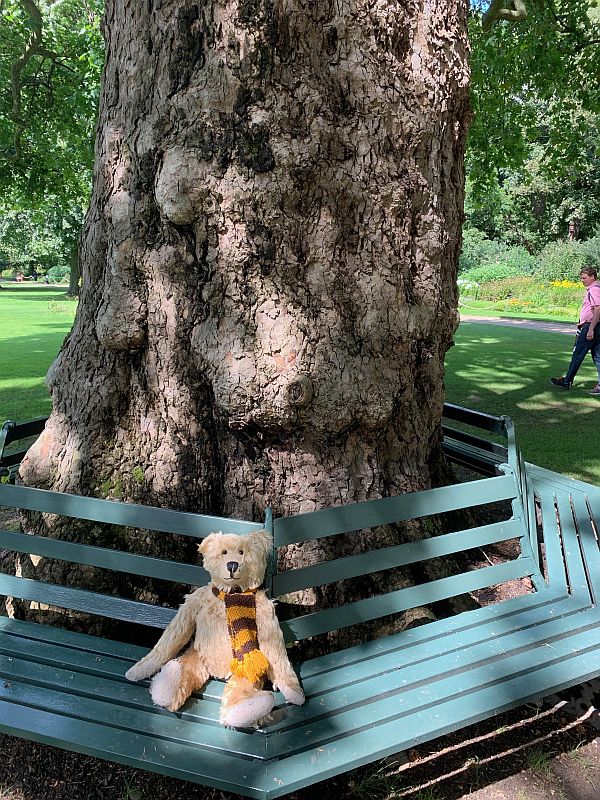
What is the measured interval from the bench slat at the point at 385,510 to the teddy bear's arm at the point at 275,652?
0.25 metres

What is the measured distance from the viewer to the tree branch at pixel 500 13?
28.3ft

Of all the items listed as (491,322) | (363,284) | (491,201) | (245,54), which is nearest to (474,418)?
(363,284)

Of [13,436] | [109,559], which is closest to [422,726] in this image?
[109,559]

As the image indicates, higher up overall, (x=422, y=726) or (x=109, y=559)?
(x=109, y=559)

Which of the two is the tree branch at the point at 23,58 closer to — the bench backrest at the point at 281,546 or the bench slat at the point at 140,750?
the bench backrest at the point at 281,546

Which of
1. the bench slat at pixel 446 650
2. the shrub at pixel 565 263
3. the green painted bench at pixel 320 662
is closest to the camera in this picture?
the green painted bench at pixel 320 662

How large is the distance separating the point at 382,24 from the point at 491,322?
20.2 m

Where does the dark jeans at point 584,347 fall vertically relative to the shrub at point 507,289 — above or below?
above

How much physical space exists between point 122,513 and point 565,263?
32520 millimetres

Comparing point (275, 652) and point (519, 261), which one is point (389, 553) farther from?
point (519, 261)

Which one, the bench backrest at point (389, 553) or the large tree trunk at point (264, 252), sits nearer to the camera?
the bench backrest at point (389, 553)

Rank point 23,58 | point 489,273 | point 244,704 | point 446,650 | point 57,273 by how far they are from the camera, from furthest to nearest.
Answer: point 57,273 → point 489,273 → point 23,58 → point 446,650 → point 244,704

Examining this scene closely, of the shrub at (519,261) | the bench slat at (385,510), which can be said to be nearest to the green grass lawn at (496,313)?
the shrub at (519,261)

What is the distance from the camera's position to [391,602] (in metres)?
2.74
